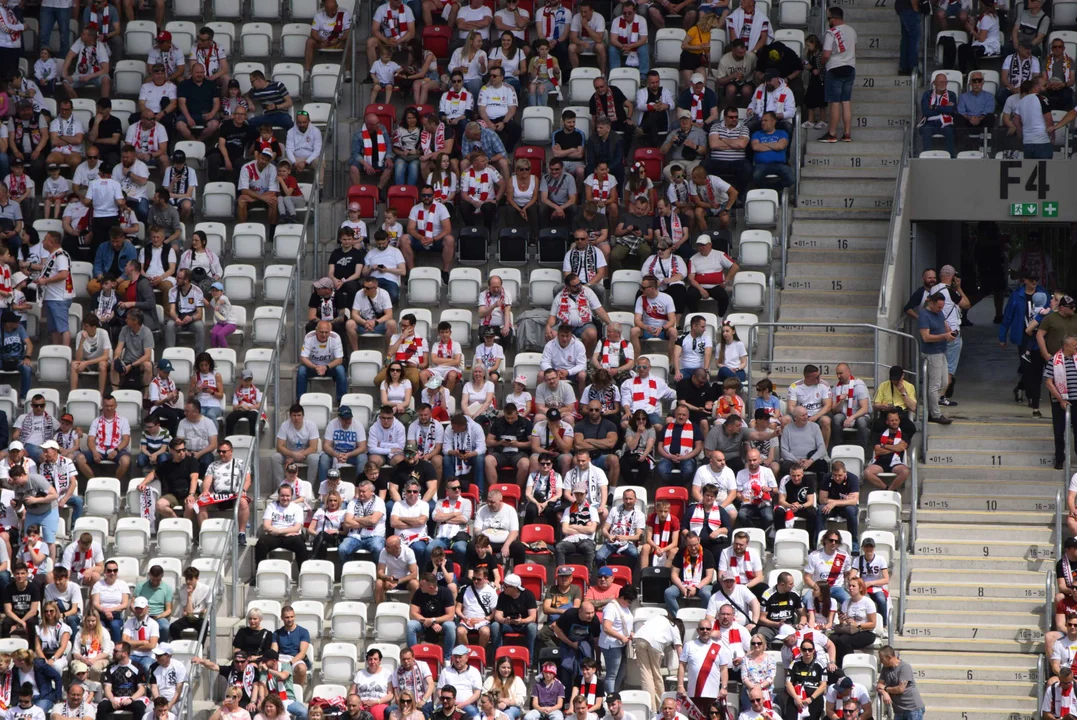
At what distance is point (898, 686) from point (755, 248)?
6921 millimetres

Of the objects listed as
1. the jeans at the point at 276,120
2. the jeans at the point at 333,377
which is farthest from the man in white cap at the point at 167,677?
the jeans at the point at 276,120

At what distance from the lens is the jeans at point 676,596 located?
22188 millimetres

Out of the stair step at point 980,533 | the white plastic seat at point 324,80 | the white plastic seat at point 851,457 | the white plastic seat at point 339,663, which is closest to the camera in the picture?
the white plastic seat at point 339,663

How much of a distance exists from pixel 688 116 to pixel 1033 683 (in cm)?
825

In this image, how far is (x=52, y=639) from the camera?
2211 cm

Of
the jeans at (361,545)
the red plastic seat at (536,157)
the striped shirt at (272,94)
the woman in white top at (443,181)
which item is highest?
the striped shirt at (272,94)

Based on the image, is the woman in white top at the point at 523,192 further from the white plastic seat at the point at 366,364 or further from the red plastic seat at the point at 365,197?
the white plastic seat at the point at 366,364

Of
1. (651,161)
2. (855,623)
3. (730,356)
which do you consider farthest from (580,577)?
(651,161)

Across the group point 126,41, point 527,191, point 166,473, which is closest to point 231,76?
point 126,41

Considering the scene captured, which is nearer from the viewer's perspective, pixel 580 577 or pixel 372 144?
pixel 580 577

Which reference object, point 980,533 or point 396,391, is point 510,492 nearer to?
point 396,391

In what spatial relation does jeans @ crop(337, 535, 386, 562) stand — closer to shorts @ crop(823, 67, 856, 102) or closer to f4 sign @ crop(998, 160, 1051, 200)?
shorts @ crop(823, 67, 856, 102)

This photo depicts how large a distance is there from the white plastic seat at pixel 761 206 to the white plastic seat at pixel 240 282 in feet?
19.3

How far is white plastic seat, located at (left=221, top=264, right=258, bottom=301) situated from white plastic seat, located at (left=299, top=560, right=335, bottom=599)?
15.8ft
